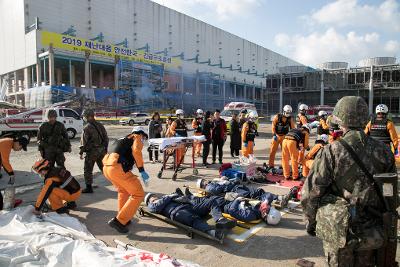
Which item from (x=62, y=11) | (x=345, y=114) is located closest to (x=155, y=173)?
(x=345, y=114)

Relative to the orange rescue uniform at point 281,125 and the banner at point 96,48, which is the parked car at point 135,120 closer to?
the banner at point 96,48

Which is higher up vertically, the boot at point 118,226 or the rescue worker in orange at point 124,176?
the rescue worker in orange at point 124,176

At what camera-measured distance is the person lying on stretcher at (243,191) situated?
5.77 meters

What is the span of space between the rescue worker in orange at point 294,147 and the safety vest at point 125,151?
445 cm

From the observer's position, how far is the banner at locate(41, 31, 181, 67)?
37750 mm

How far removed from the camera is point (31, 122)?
57.8 ft

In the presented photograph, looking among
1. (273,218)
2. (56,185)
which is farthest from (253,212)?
(56,185)

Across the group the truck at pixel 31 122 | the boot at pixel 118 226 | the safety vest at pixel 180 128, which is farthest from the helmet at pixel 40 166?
the truck at pixel 31 122

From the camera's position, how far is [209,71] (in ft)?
204

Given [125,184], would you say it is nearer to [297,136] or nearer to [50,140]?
[50,140]

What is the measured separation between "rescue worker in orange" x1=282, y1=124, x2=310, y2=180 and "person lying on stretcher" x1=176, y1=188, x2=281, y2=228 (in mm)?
2852

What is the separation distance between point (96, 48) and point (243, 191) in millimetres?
40005

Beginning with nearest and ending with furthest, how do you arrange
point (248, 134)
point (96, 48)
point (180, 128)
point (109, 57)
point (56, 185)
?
point (56, 185) < point (248, 134) < point (180, 128) < point (96, 48) < point (109, 57)

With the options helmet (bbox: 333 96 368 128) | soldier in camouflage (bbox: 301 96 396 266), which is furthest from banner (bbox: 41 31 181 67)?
soldier in camouflage (bbox: 301 96 396 266)
